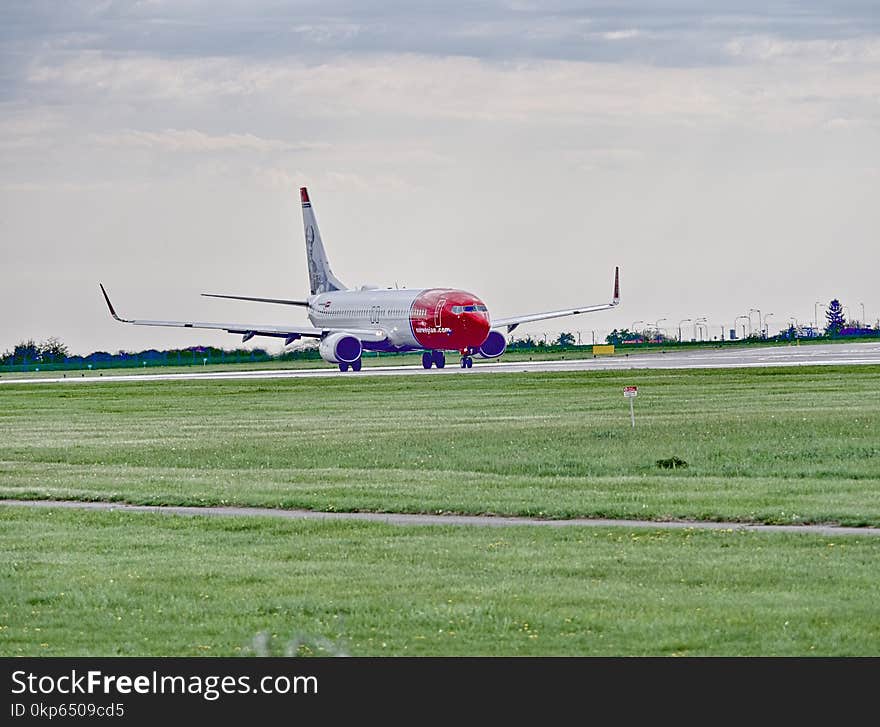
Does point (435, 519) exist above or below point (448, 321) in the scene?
below

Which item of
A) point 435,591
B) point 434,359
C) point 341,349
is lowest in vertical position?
point 435,591

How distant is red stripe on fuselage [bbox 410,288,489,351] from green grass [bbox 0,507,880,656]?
63.2 meters

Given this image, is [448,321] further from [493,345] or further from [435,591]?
[435,591]

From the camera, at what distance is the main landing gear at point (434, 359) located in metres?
85.8

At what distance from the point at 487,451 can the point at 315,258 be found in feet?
237

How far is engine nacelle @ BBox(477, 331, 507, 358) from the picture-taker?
91562 mm

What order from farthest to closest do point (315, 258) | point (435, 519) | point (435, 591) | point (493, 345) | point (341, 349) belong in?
point (315, 258), point (493, 345), point (341, 349), point (435, 519), point (435, 591)

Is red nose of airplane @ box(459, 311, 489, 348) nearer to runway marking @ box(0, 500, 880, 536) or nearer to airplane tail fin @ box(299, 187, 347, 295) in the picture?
airplane tail fin @ box(299, 187, 347, 295)

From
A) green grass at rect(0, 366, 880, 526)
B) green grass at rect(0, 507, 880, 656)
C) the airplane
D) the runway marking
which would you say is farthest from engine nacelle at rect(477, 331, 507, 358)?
green grass at rect(0, 507, 880, 656)

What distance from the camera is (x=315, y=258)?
10244 centimetres

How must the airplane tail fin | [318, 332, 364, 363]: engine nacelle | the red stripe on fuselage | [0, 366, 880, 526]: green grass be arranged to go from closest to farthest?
[0, 366, 880, 526]: green grass < the red stripe on fuselage < [318, 332, 364, 363]: engine nacelle < the airplane tail fin

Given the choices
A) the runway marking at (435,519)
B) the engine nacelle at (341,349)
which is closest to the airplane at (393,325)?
the engine nacelle at (341,349)

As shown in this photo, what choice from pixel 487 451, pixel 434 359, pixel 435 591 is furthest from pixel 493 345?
pixel 435 591
